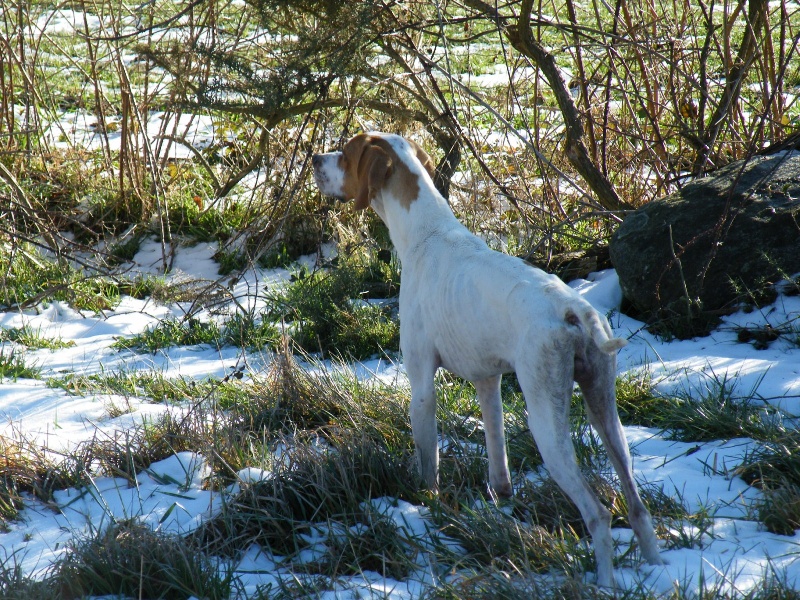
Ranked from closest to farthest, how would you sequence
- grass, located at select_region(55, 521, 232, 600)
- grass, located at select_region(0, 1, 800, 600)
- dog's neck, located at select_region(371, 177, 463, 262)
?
grass, located at select_region(55, 521, 232, 600), grass, located at select_region(0, 1, 800, 600), dog's neck, located at select_region(371, 177, 463, 262)

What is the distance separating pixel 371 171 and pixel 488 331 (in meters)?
1.10

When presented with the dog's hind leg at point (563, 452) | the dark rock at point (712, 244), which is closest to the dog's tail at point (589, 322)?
the dog's hind leg at point (563, 452)

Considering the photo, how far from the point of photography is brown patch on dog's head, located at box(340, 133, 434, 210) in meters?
3.59

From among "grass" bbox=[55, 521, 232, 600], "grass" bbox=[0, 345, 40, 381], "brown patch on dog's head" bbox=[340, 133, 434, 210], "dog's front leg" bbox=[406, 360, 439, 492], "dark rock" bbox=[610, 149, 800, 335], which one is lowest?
"grass" bbox=[55, 521, 232, 600]

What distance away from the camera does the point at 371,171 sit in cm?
359

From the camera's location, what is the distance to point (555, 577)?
2.60m

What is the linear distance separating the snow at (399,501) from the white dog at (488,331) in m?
0.32

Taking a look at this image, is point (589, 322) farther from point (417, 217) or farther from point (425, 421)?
point (417, 217)

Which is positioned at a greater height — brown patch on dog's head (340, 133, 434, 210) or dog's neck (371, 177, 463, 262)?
brown patch on dog's head (340, 133, 434, 210)

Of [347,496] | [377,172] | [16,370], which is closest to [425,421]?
[347,496]

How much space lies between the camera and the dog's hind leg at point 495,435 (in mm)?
3316

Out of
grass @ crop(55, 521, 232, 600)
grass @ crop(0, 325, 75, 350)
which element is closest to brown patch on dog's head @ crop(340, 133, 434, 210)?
grass @ crop(55, 521, 232, 600)

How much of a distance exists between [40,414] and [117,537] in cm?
175

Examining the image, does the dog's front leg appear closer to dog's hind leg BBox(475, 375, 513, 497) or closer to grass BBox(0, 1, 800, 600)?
grass BBox(0, 1, 800, 600)
